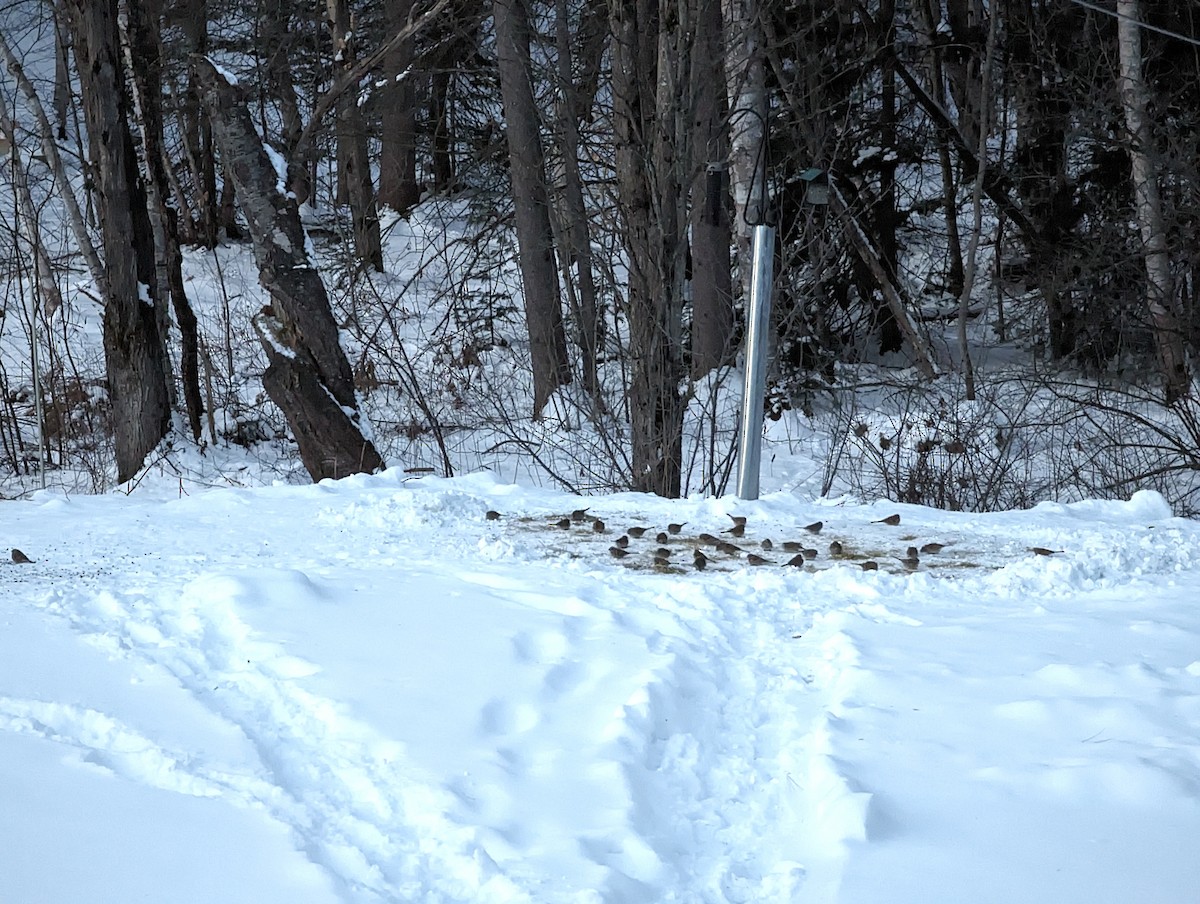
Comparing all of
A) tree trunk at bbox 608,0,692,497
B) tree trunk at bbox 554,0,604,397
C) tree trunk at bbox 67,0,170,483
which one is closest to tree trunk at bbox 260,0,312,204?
tree trunk at bbox 554,0,604,397

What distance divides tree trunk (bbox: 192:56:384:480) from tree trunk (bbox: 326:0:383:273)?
4506 mm

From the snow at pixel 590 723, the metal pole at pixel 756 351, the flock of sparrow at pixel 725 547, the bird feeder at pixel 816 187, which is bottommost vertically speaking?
the snow at pixel 590 723

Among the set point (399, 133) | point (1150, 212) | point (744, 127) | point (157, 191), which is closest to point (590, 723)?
point (744, 127)

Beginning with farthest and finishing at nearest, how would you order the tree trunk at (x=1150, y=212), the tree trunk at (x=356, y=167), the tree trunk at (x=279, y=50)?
the tree trunk at (x=279, y=50), the tree trunk at (x=356, y=167), the tree trunk at (x=1150, y=212)

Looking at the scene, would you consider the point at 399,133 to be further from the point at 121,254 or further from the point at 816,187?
the point at 816,187

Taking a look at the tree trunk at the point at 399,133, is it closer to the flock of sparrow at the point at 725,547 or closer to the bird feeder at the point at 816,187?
the bird feeder at the point at 816,187

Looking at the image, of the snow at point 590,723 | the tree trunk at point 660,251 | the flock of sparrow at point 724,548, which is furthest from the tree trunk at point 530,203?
the snow at point 590,723

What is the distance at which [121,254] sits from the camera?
26.2 ft

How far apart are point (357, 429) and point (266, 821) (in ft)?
17.7

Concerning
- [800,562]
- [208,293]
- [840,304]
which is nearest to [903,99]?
[840,304]

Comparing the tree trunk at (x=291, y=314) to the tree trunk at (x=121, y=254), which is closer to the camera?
the tree trunk at (x=291, y=314)

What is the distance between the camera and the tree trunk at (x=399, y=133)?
13555 millimetres

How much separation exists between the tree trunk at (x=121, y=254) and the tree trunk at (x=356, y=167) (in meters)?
3.74

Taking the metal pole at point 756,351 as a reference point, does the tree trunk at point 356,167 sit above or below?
above
